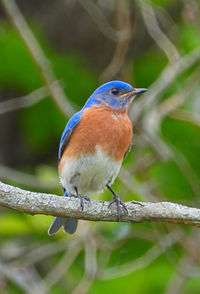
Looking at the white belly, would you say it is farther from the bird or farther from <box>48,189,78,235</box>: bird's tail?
<box>48,189,78,235</box>: bird's tail

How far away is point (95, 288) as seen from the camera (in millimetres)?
5926

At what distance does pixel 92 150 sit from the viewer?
5.04 metres

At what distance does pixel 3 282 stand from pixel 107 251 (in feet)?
3.07

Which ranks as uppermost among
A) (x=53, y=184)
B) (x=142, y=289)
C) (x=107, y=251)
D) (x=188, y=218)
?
(x=188, y=218)

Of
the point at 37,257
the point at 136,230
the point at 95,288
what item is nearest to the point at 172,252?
the point at 136,230

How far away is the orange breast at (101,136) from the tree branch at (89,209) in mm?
871

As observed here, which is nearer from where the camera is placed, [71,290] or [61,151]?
[61,151]

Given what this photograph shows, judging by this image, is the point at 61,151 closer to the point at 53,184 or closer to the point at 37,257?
the point at 53,184

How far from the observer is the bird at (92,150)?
5.04m

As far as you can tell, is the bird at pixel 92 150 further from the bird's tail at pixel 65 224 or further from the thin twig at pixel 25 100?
the thin twig at pixel 25 100

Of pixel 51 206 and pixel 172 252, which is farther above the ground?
pixel 51 206

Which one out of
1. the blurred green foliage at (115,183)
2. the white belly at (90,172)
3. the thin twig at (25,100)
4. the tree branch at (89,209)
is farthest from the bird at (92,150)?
the thin twig at (25,100)

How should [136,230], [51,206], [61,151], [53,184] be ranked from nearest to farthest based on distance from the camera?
[51,206]
[61,151]
[53,184]
[136,230]

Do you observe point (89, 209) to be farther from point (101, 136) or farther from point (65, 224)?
point (65, 224)
